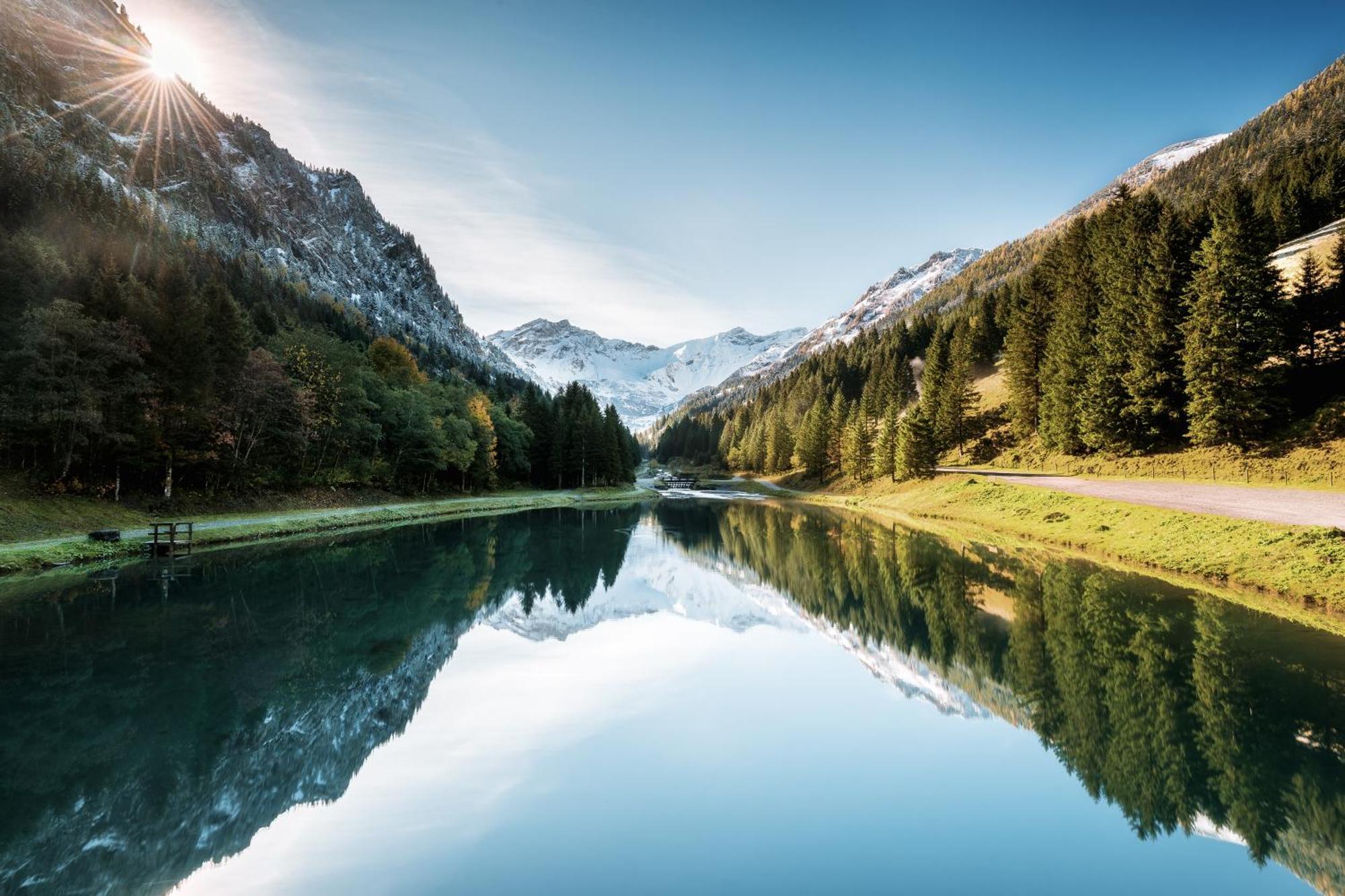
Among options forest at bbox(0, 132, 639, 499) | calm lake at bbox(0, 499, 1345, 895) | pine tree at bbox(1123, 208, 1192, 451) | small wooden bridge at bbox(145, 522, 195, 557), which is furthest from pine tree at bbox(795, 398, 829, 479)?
small wooden bridge at bbox(145, 522, 195, 557)

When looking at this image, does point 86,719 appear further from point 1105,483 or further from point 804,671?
point 1105,483

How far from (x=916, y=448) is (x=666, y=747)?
53996mm

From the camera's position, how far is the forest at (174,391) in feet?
97.8

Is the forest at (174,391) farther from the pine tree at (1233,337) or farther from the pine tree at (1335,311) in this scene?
the pine tree at (1335,311)

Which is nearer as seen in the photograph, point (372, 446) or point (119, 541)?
point (119, 541)

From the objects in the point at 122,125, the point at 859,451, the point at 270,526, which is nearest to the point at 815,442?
the point at 859,451

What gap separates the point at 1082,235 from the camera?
56.3m

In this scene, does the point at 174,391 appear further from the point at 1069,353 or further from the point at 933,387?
the point at 933,387

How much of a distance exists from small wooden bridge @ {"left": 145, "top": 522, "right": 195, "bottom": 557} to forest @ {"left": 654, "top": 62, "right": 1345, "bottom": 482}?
55484mm

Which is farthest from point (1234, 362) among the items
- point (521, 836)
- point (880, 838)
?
point (521, 836)

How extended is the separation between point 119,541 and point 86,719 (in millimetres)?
23341

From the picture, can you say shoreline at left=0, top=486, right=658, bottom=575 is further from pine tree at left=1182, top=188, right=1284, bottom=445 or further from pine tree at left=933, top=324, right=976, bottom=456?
pine tree at left=1182, top=188, right=1284, bottom=445

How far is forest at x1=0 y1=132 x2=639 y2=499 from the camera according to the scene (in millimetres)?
29812

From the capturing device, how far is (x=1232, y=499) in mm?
25812
